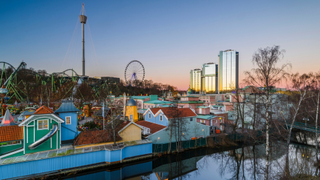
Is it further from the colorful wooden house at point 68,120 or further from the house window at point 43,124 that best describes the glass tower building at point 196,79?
the house window at point 43,124

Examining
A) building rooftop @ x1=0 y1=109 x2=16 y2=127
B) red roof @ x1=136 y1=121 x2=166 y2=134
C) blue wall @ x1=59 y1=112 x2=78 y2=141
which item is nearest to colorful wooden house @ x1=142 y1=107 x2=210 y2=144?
red roof @ x1=136 y1=121 x2=166 y2=134

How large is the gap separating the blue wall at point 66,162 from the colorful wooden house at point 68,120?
372 cm

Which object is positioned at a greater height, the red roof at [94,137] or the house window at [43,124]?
the house window at [43,124]

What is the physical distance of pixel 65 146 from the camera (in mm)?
15961

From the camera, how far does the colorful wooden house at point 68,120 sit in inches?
689

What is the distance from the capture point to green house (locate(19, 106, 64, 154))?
14.1m

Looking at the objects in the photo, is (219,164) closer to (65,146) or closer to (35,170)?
(65,146)

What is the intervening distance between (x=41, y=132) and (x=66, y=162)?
11.5 feet

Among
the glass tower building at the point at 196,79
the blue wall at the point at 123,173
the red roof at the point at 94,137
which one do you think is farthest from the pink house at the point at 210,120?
the glass tower building at the point at 196,79

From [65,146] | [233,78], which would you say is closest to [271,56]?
[65,146]

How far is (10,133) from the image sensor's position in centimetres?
1421

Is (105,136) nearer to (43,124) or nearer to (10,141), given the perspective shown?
(43,124)

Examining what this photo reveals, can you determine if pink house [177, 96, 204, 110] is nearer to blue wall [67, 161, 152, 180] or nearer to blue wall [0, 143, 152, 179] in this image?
blue wall [0, 143, 152, 179]

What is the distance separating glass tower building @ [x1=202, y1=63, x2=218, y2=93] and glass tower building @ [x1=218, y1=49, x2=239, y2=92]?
14137mm
